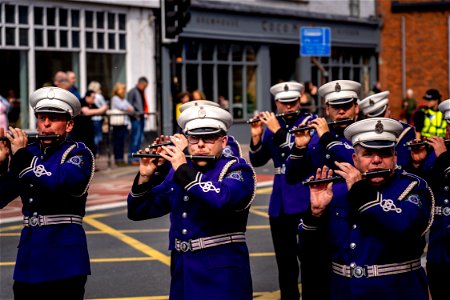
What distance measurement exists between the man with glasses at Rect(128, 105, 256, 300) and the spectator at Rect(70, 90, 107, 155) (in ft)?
32.2

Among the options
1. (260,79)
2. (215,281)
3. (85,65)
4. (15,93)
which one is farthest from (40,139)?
(260,79)

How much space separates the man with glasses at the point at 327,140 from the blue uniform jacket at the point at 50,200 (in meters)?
1.73

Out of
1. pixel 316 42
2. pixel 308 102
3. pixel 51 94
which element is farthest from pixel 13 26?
pixel 51 94

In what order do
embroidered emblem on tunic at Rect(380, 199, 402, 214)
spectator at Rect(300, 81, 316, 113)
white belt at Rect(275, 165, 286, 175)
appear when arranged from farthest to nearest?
spectator at Rect(300, 81, 316, 113), white belt at Rect(275, 165, 286, 175), embroidered emblem on tunic at Rect(380, 199, 402, 214)

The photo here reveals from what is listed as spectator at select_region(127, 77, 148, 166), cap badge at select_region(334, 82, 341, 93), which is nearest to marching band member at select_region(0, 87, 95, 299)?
cap badge at select_region(334, 82, 341, 93)

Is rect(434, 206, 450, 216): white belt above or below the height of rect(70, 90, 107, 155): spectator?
below

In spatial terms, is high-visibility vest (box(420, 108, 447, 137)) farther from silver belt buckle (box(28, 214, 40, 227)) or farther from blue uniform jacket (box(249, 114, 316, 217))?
silver belt buckle (box(28, 214, 40, 227))

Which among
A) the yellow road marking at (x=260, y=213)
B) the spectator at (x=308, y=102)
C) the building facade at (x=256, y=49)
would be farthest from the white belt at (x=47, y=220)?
the spectator at (x=308, y=102)

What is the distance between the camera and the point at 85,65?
24.9 m

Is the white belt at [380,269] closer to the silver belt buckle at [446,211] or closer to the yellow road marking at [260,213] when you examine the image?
the silver belt buckle at [446,211]

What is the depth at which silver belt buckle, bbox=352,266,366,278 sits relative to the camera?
5.32 metres

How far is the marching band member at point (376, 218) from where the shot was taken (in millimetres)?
5184

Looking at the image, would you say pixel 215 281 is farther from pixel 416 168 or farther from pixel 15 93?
pixel 15 93

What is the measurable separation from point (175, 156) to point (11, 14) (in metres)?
18.2
